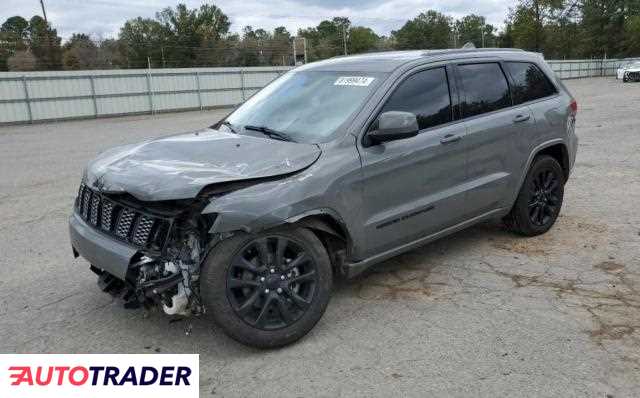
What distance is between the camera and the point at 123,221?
359cm

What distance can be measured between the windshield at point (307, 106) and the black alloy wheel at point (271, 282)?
0.85 m

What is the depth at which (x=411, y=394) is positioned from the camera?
3082 millimetres

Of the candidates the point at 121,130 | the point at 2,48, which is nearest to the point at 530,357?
the point at 121,130

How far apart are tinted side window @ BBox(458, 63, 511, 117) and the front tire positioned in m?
1.98

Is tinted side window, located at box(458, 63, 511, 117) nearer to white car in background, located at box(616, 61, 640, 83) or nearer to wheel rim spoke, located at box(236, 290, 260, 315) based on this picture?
wheel rim spoke, located at box(236, 290, 260, 315)

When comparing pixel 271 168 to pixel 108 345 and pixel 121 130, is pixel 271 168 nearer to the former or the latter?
pixel 108 345

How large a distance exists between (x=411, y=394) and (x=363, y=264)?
1130mm

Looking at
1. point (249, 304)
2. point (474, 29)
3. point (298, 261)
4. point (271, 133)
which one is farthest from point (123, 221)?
point (474, 29)

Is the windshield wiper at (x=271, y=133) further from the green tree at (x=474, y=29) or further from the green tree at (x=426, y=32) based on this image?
the green tree at (x=474, y=29)

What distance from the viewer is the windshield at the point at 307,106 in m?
4.12

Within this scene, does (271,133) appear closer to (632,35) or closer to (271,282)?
(271,282)

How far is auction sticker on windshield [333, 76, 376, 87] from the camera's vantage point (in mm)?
4328

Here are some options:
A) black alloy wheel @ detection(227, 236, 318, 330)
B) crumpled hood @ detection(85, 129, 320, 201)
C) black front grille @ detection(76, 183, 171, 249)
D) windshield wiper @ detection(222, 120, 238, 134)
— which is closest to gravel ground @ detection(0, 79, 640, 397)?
black alloy wheel @ detection(227, 236, 318, 330)

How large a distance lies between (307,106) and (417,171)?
97cm
